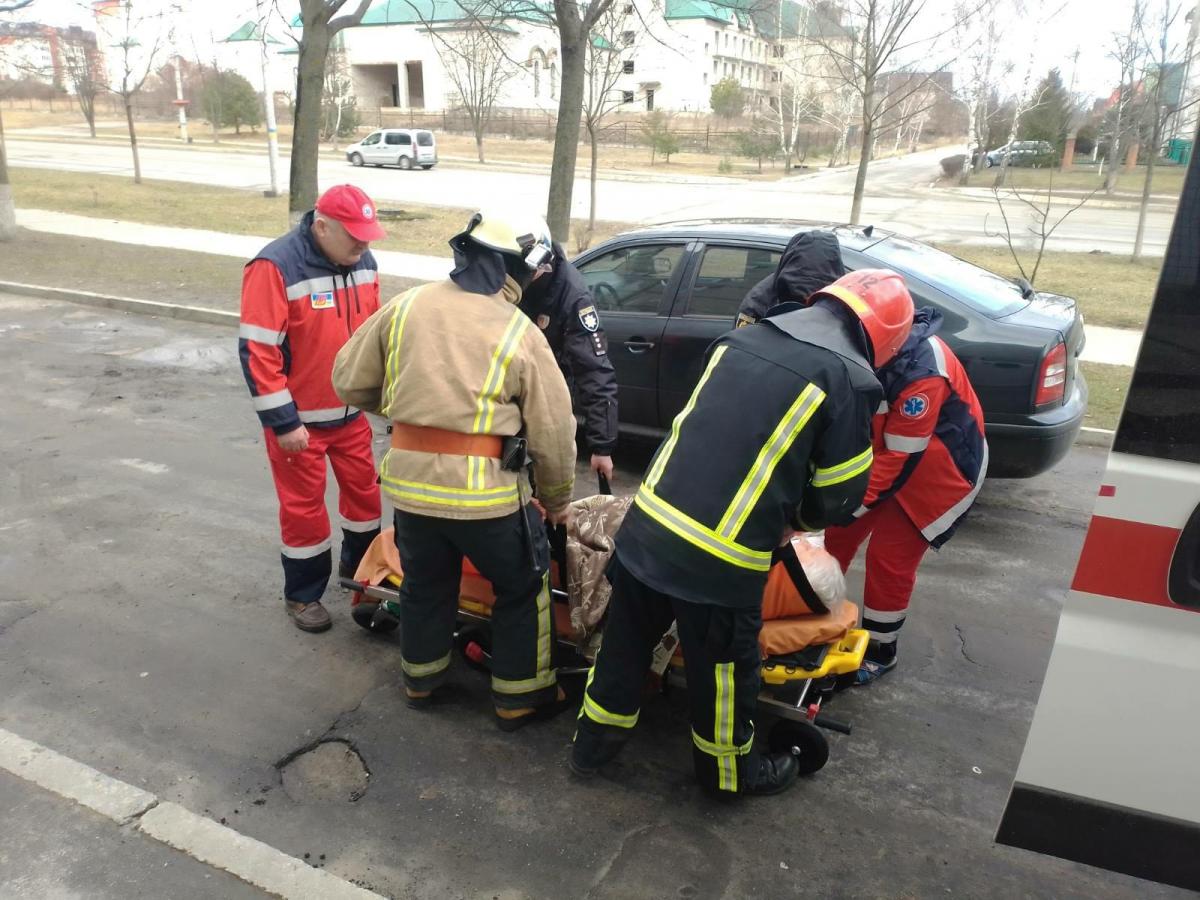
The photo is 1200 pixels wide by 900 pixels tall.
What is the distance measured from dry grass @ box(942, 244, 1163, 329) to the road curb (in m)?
9.29

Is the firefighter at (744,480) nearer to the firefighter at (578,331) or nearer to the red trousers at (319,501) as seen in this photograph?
the firefighter at (578,331)

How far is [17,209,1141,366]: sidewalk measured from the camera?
42.0 ft

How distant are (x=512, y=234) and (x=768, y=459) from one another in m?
1.17


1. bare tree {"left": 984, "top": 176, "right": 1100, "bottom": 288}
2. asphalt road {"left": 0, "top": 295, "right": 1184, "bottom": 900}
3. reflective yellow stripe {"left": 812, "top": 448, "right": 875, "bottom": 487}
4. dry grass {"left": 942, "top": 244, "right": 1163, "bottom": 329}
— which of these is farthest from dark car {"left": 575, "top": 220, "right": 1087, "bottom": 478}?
dry grass {"left": 942, "top": 244, "right": 1163, "bottom": 329}

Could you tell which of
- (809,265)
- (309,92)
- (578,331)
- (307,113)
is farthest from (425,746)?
(309,92)

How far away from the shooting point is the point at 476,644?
366 centimetres

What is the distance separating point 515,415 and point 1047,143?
52.6 ft

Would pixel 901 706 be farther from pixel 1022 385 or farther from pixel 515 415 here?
pixel 1022 385

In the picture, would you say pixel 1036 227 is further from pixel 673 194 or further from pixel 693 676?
pixel 693 676

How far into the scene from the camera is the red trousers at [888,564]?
3541 millimetres

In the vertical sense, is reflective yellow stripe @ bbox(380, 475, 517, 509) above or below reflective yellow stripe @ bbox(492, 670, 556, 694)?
above

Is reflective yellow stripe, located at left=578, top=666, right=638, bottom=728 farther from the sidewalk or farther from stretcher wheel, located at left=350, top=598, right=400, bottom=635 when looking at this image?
the sidewalk

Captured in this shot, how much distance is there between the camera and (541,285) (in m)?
3.98

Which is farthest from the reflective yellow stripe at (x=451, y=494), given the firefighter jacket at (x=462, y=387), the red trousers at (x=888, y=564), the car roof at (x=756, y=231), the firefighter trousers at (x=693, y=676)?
the car roof at (x=756, y=231)
